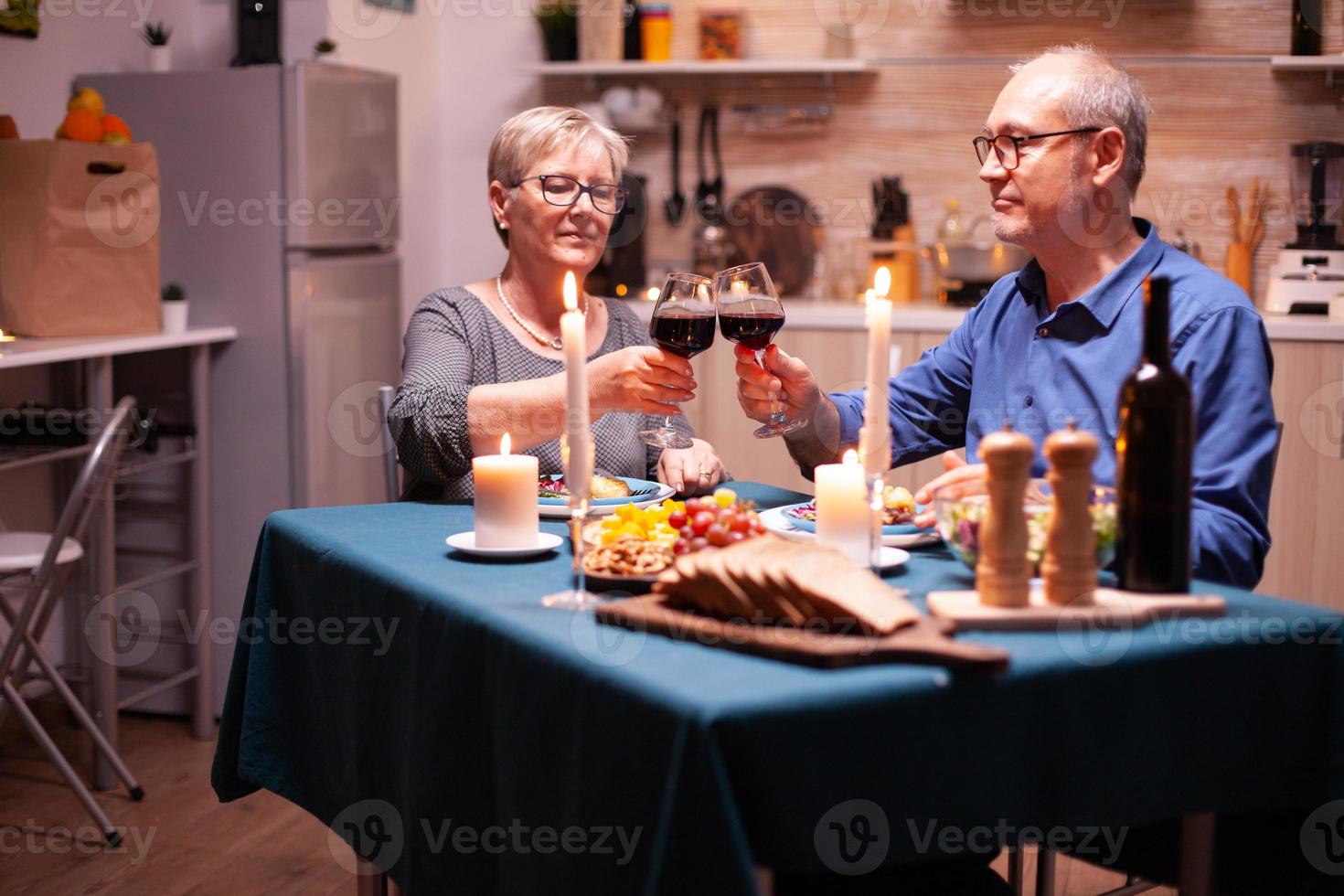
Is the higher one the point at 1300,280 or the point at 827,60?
the point at 827,60

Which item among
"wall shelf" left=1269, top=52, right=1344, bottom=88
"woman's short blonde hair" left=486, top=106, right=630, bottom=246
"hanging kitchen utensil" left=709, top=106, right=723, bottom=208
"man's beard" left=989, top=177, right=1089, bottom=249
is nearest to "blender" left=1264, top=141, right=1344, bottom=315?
"wall shelf" left=1269, top=52, right=1344, bottom=88

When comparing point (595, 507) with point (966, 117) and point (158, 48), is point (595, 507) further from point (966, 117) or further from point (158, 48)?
point (966, 117)

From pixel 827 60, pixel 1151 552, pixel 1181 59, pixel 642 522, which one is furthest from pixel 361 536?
pixel 1181 59

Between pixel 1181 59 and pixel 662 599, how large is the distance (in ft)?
11.0

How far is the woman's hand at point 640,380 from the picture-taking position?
1.78 m

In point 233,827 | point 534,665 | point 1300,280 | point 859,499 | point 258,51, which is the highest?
point 258,51

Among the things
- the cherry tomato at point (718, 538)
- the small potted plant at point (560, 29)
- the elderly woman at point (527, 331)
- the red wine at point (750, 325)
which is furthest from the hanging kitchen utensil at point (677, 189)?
the cherry tomato at point (718, 538)

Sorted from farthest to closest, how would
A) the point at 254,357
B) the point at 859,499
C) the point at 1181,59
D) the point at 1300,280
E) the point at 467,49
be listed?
→ the point at 467,49
the point at 1181,59
the point at 1300,280
the point at 254,357
the point at 859,499

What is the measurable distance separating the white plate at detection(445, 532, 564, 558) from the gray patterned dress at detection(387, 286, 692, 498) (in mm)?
330

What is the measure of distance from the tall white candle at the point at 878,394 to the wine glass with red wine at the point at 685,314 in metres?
0.37

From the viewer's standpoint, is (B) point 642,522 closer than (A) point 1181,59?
Yes

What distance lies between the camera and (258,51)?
3.51 m

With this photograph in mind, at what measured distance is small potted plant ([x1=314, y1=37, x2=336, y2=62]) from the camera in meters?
3.45

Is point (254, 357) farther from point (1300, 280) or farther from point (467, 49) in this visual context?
point (1300, 280)
